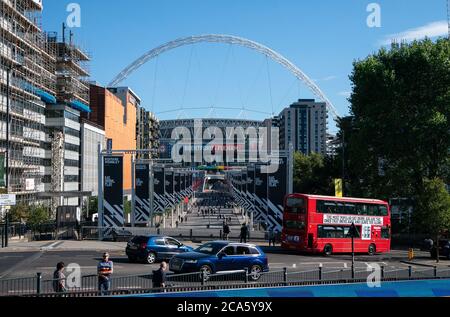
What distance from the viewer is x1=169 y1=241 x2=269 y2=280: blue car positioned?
23.0 metres

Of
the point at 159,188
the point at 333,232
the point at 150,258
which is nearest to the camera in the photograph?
the point at 150,258

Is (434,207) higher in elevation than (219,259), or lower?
higher

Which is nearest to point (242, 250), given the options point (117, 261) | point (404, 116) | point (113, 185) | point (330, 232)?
point (117, 261)

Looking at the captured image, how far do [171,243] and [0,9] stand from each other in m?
41.7

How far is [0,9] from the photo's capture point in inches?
2356

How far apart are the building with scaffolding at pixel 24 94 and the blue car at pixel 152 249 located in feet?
113

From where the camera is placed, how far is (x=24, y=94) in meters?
67.1

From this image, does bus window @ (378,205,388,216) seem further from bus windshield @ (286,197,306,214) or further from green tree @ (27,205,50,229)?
green tree @ (27,205,50,229)

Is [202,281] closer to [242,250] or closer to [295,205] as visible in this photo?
[242,250]

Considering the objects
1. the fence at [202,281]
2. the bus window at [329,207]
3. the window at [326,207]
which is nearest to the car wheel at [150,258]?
the fence at [202,281]

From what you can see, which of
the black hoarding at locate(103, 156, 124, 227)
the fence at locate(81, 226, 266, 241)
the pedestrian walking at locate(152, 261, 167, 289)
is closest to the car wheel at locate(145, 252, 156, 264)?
the black hoarding at locate(103, 156, 124, 227)

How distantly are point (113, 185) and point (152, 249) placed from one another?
11.9 metres

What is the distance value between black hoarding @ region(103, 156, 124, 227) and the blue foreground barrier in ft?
73.6
